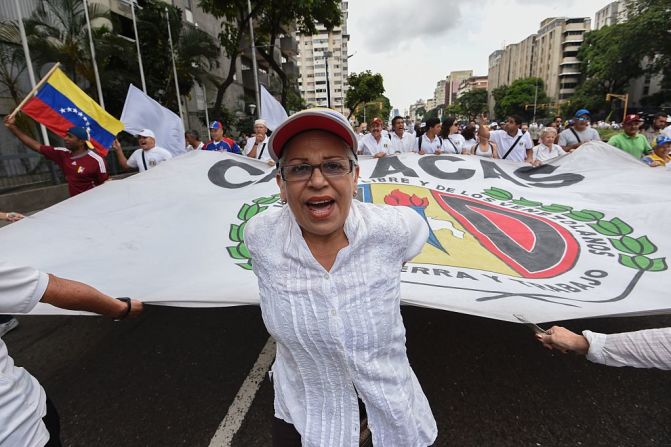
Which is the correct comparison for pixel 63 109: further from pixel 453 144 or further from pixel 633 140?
pixel 633 140

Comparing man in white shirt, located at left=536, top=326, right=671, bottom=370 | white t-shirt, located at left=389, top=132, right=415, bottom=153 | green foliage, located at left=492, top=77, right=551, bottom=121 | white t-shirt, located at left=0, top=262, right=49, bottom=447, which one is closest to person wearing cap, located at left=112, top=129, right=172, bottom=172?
white t-shirt, located at left=389, top=132, right=415, bottom=153

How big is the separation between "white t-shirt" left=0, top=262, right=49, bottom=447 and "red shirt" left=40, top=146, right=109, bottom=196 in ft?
13.5

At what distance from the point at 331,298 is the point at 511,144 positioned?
276 inches

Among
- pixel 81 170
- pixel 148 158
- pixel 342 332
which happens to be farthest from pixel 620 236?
pixel 148 158

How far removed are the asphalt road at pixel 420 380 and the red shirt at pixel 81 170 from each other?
5.82 feet

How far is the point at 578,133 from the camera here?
7289mm

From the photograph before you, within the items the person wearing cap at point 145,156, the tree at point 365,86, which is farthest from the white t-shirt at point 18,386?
the tree at point 365,86

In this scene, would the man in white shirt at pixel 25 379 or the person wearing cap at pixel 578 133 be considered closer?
the man in white shirt at pixel 25 379

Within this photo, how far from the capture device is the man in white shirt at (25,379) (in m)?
1.32

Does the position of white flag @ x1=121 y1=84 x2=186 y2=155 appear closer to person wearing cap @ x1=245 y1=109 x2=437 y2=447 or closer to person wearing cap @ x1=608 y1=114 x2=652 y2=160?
person wearing cap @ x1=245 y1=109 x2=437 y2=447

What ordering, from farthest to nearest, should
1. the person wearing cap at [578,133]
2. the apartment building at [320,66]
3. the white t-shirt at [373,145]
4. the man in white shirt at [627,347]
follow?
the apartment building at [320,66] → the white t-shirt at [373,145] → the person wearing cap at [578,133] → the man in white shirt at [627,347]

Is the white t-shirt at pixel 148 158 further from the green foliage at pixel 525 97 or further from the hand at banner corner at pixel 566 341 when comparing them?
the green foliage at pixel 525 97

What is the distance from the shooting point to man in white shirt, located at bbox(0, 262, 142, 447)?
1.32 meters

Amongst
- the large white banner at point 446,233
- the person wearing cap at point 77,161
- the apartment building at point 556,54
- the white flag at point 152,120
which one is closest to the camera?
the large white banner at point 446,233
